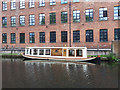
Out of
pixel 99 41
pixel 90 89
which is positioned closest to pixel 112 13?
pixel 99 41

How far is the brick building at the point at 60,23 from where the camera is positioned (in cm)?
2186

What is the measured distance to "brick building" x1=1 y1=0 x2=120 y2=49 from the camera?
21.9m

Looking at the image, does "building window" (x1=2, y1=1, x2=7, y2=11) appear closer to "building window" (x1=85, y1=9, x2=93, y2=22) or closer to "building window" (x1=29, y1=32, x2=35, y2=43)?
"building window" (x1=29, y1=32, x2=35, y2=43)

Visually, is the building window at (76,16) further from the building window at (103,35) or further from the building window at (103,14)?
the building window at (103,35)

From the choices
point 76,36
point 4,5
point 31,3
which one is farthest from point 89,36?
point 4,5

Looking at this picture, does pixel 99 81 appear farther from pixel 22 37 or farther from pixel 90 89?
pixel 22 37

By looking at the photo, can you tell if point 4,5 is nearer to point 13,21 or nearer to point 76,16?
point 13,21

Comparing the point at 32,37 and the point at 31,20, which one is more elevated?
the point at 31,20

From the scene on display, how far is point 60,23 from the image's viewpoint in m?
24.4

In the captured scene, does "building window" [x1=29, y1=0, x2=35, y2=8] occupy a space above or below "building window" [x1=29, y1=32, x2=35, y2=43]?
above

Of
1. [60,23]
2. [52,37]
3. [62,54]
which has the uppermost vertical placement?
[60,23]

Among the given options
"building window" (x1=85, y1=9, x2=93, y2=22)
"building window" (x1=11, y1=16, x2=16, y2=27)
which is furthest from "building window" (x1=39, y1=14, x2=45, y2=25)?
"building window" (x1=85, y1=9, x2=93, y2=22)

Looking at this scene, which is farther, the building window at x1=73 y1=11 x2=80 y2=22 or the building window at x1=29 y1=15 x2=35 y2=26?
the building window at x1=29 y1=15 x2=35 y2=26

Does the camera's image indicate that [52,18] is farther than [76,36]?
Yes
